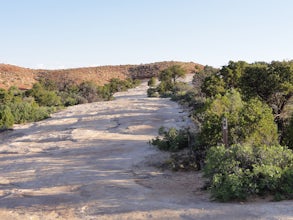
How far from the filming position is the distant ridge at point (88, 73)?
7896 cm

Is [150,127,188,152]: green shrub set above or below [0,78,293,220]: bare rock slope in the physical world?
above

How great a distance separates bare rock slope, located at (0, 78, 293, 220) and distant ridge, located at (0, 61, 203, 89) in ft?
199

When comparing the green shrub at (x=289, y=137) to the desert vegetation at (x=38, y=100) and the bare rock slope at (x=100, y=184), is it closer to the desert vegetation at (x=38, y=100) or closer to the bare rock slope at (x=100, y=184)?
the bare rock slope at (x=100, y=184)

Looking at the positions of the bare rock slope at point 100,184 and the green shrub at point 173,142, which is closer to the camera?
the bare rock slope at point 100,184

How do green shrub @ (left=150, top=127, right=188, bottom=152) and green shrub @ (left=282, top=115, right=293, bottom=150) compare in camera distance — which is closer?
green shrub @ (left=282, top=115, right=293, bottom=150)

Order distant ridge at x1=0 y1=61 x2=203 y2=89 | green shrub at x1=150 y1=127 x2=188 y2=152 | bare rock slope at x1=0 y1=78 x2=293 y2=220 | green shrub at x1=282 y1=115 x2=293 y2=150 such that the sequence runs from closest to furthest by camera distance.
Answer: bare rock slope at x1=0 y1=78 x2=293 y2=220 → green shrub at x1=282 y1=115 x2=293 y2=150 → green shrub at x1=150 y1=127 x2=188 y2=152 → distant ridge at x1=0 y1=61 x2=203 y2=89

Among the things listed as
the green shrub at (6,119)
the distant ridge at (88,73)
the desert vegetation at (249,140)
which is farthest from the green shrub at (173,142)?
the distant ridge at (88,73)

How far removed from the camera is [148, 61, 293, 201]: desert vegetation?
770 cm

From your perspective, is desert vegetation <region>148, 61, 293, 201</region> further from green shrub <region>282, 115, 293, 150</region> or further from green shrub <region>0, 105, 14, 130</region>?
green shrub <region>0, 105, 14, 130</region>

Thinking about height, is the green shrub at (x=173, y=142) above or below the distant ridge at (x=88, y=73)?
below

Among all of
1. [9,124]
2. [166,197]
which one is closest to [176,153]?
[166,197]

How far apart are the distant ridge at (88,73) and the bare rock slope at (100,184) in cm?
6076

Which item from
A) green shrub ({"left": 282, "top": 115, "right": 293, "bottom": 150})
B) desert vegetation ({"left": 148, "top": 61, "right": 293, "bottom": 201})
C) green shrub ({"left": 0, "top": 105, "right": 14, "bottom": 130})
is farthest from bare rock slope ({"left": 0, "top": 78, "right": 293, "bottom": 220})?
green shrub ({"left": 0, "top": 105, "right": 14, "bottom": 130})

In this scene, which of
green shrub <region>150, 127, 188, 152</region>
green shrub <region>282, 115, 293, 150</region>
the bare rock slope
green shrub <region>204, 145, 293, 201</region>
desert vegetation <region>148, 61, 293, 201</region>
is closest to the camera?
the bare rock slope
